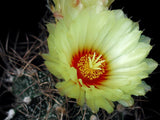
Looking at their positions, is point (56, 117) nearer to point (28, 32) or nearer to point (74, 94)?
point (74, 94)

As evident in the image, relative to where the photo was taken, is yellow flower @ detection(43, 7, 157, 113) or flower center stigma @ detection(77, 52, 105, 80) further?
flower center stigma @ detection(77, 52, 105, 80)

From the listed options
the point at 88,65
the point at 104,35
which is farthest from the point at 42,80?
the point at 104,35

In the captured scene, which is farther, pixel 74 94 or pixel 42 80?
pixel 42 80

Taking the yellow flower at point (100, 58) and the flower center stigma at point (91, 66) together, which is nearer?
the yellow flower at point (100, 58)

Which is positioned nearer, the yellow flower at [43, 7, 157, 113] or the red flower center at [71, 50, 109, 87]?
the yellow flower at [43, 7, 157, 113]

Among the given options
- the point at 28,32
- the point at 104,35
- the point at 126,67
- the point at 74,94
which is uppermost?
the point at 28,32
